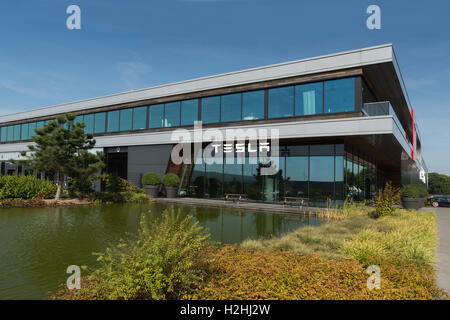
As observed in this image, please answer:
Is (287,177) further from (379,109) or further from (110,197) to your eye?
(110,197)

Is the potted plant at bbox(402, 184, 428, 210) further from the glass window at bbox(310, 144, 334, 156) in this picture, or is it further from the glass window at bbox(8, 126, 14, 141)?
the glass window at bbox(8, 126, 14, 141)

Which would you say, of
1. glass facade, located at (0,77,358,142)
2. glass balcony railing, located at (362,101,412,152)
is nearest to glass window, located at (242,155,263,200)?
glass facade, located at (0,77,358,142)

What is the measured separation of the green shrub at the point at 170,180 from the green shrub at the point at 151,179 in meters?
0.50

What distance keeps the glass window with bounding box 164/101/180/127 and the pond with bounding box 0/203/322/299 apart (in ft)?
38.2

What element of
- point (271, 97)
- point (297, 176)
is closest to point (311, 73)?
point (271, 97)

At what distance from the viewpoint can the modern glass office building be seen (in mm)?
15874

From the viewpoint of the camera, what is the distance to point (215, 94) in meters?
20.8

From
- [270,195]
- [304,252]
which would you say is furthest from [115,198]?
[304,252]

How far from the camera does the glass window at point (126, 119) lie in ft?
83.3

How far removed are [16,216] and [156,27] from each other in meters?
9.89

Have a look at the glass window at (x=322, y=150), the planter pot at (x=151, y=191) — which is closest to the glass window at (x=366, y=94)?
the glass window at (x=322, y=150)

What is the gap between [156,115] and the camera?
23.9 meters
